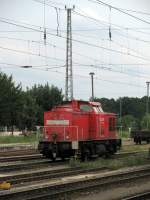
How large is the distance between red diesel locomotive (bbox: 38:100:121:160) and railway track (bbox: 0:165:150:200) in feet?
19.6

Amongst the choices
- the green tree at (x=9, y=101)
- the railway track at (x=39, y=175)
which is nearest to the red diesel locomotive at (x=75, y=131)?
the railway track at (x=39, y=175)

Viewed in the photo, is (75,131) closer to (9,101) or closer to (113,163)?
(113,163)

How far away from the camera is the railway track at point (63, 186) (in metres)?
15.0

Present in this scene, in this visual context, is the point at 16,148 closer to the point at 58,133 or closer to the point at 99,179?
the point at 58,133

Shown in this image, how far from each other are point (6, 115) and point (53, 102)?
664 inches

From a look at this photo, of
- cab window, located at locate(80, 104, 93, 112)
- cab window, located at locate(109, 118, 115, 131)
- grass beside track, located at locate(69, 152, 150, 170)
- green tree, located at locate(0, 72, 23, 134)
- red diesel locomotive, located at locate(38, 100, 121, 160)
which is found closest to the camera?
grass beside track, located at locate(69, 152, 150, 170)

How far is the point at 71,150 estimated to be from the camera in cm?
2803

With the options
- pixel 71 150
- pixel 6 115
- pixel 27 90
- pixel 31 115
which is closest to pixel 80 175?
pixel 71 150

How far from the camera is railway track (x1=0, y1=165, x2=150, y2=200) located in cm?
1497

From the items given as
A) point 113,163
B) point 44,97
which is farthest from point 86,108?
point 44,97

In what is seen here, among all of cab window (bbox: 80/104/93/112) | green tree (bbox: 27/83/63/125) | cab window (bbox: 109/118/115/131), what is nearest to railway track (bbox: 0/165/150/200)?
cab window (bbox: 80/104/93/112)

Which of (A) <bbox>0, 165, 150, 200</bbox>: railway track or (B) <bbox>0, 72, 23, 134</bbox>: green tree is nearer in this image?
(A) <bbox>0, 165, 150, 200</bbox>: railway track

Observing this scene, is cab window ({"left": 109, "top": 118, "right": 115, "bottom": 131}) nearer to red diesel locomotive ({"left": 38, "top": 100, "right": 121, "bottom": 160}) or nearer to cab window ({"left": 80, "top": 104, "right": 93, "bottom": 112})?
red diesel locomotive ({"left": 38, "top": 100, "right": 121, "bottom": 160})

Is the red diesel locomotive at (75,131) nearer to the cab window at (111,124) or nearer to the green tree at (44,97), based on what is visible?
the cab window at (111,124)
